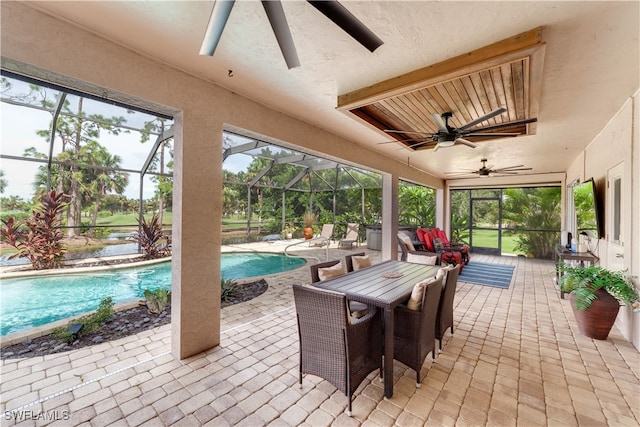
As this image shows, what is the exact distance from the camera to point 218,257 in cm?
290

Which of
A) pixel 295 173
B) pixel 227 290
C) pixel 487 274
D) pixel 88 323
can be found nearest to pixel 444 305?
pixel 227 290

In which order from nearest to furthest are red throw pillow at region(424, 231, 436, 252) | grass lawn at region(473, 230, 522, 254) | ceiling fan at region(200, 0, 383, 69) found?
ceiling fan at region(200, 0, 383, 69)
red throw pillow at region(424, 231, 436, 252)
grass lawn at region(473, 230, 522, 254)

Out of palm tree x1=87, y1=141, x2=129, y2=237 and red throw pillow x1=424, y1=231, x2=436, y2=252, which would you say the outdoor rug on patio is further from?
palm tree x1=87, y1=141, x2=129, y2=237

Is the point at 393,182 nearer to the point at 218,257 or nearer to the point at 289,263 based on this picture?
the point at 289,263

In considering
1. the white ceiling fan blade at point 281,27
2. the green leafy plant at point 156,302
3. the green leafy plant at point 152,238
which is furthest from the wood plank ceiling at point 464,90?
the green leafy plant at point 152,238

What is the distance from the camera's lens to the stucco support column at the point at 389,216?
21.0 ft

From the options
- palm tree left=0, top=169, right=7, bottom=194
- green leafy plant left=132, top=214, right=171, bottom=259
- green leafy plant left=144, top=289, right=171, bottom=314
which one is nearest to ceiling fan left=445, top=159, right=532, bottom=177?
green leafy plant left=144, top=289, right=171, bottom=314

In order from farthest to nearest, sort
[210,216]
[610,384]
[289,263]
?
[289,263]
[210,216]
[610,384]

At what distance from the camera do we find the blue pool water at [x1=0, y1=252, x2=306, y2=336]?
423 centimetres

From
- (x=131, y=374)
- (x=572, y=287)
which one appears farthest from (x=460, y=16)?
(x=131, y=374)

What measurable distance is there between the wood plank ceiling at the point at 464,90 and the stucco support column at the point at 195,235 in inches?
64.6

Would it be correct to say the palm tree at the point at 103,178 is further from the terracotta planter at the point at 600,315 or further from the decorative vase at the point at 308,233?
the terracotta planter at the point at 600,315

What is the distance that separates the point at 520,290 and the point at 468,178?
5704 mm

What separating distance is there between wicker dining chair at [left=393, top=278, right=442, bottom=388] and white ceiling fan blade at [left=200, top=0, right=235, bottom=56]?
2.44 m
